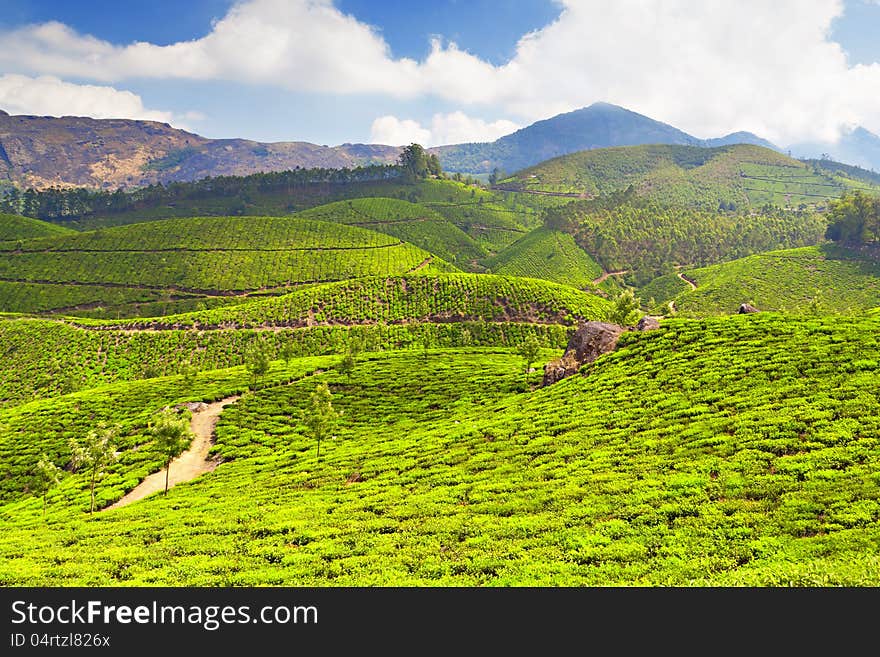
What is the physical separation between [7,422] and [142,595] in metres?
74.7

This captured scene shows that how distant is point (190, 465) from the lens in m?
45.9

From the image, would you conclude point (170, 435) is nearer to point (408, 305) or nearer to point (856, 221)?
point (408, 305)

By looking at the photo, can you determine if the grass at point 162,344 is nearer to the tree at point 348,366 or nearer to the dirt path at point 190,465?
the tree at point 348,366

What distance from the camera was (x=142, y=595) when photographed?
Result: 11.4m

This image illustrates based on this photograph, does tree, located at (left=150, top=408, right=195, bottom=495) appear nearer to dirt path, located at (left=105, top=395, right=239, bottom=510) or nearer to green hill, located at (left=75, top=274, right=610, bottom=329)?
dirt path, located at (left=105, top=395, right=239, bottom=510)

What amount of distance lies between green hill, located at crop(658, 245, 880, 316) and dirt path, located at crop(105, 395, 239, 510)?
151583 mm

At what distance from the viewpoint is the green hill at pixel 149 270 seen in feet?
520

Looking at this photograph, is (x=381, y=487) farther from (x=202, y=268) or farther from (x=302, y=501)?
(x=202, y=268)

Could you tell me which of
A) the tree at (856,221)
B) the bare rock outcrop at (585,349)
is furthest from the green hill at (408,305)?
the tree at (856,221)

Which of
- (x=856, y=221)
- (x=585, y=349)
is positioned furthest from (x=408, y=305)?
(x=856, y=221)

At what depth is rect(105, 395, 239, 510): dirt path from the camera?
40.4 meters

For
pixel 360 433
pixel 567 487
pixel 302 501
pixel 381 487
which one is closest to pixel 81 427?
pixel 360 433

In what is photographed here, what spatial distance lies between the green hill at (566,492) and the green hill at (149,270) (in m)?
135

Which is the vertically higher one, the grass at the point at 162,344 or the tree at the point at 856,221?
the tree at the point at 856,221
